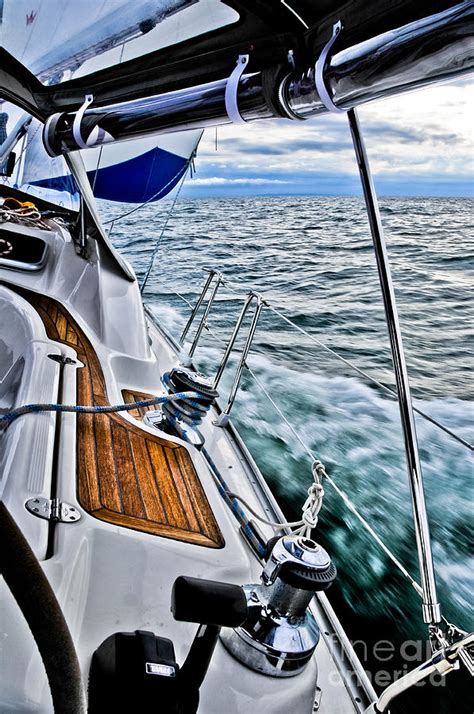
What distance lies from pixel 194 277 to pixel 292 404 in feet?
12.4

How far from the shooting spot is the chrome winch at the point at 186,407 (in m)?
1.38

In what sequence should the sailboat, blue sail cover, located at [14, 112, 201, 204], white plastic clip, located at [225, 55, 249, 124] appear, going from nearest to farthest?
the sailboat
white plastic clip, located at [225, 55, 249, 124]
blue sail cover, located at [14, 112, 201, 204]

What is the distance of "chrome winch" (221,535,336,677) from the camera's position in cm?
A: 77

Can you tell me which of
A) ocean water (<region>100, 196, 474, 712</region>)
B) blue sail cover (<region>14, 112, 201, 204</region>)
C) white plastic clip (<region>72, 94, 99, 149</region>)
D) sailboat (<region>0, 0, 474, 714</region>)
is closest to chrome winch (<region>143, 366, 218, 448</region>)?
sailboat (<region>0, 0, 474, 714</region>)

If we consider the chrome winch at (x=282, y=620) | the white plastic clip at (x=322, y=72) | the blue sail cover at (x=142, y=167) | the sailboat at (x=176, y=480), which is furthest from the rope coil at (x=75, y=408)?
the blue sail cover at (x=142, y=167)

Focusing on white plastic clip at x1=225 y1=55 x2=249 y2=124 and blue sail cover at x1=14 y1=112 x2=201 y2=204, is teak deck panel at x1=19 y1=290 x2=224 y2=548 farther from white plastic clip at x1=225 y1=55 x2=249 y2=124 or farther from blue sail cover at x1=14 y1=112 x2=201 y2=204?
blue sail cover at x1=14 y1=112 x2=201 y2=204

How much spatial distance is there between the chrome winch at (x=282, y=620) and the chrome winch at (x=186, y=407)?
0.61 m

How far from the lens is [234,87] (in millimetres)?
872

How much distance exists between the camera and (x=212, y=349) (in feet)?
13.3

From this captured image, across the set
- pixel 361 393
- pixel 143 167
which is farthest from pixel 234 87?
pixel 143 167

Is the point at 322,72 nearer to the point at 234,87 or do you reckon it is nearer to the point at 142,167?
the point at 234,87

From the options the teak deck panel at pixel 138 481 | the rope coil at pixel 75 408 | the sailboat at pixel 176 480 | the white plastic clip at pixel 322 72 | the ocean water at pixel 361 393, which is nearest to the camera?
the sailboat at pixel 176 480

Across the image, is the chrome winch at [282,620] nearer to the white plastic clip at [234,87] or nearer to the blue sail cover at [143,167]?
the white plastic clip at [234,87]

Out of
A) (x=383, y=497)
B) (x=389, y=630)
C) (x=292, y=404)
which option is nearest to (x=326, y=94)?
(x=389, y=630)
